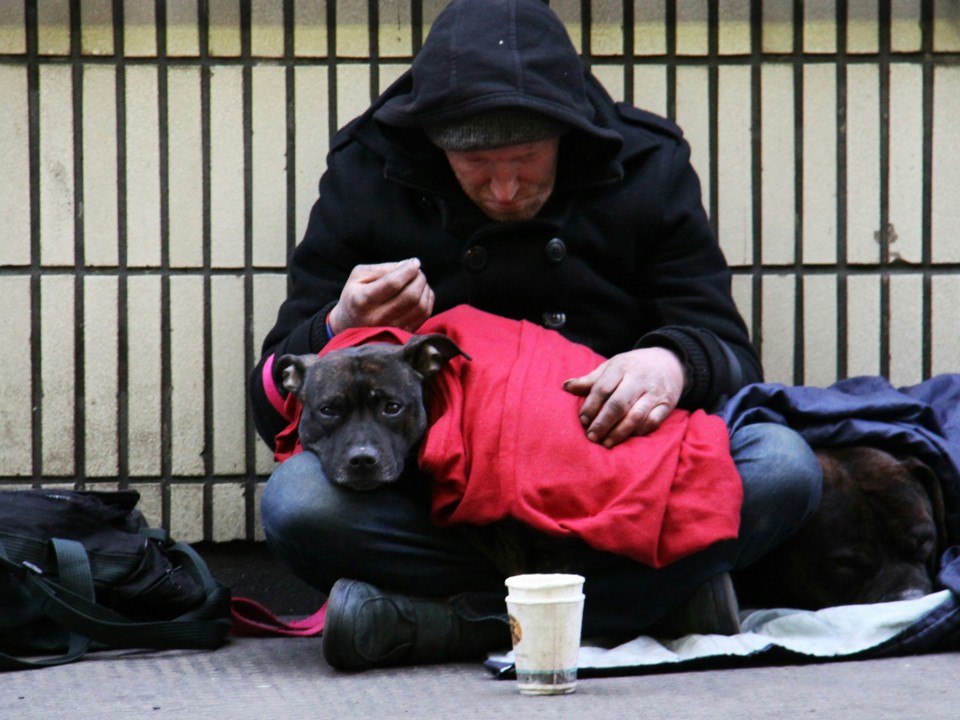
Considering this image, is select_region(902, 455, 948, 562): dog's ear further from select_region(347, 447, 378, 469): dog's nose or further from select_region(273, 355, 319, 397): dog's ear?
select_region(273, 355, 319, 397): dog's ear

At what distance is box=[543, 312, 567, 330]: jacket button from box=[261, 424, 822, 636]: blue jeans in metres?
0.49

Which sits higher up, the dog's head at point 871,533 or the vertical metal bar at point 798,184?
the vertical metal bar at point 798,184

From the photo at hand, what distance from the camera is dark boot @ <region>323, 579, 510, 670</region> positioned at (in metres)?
2.76

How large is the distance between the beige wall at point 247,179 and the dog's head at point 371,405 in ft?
2.69

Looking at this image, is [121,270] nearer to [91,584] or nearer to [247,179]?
[247,179]

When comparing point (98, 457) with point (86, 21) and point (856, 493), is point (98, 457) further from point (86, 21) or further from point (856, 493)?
point (856, 493)

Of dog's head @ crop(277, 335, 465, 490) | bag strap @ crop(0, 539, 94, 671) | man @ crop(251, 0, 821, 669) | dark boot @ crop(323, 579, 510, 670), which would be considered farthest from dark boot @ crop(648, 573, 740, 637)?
bag strap @ crop(0, 539, 94, 671)

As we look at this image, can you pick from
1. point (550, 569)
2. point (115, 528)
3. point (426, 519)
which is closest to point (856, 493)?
point (550, 569)

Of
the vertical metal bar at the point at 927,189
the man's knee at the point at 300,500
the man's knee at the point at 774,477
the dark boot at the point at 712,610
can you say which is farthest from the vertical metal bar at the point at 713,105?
the man's knee at the point at 300,500

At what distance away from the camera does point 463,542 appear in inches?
114

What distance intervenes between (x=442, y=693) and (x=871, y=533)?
1.04m

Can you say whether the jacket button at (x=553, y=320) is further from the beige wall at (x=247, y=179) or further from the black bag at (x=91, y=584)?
the black bag at (x=91, y=584)

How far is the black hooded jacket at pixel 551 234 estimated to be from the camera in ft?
10.0

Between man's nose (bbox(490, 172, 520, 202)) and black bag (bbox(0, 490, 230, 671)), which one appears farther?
man's nose (bbox(490, 172, 520, 202))
